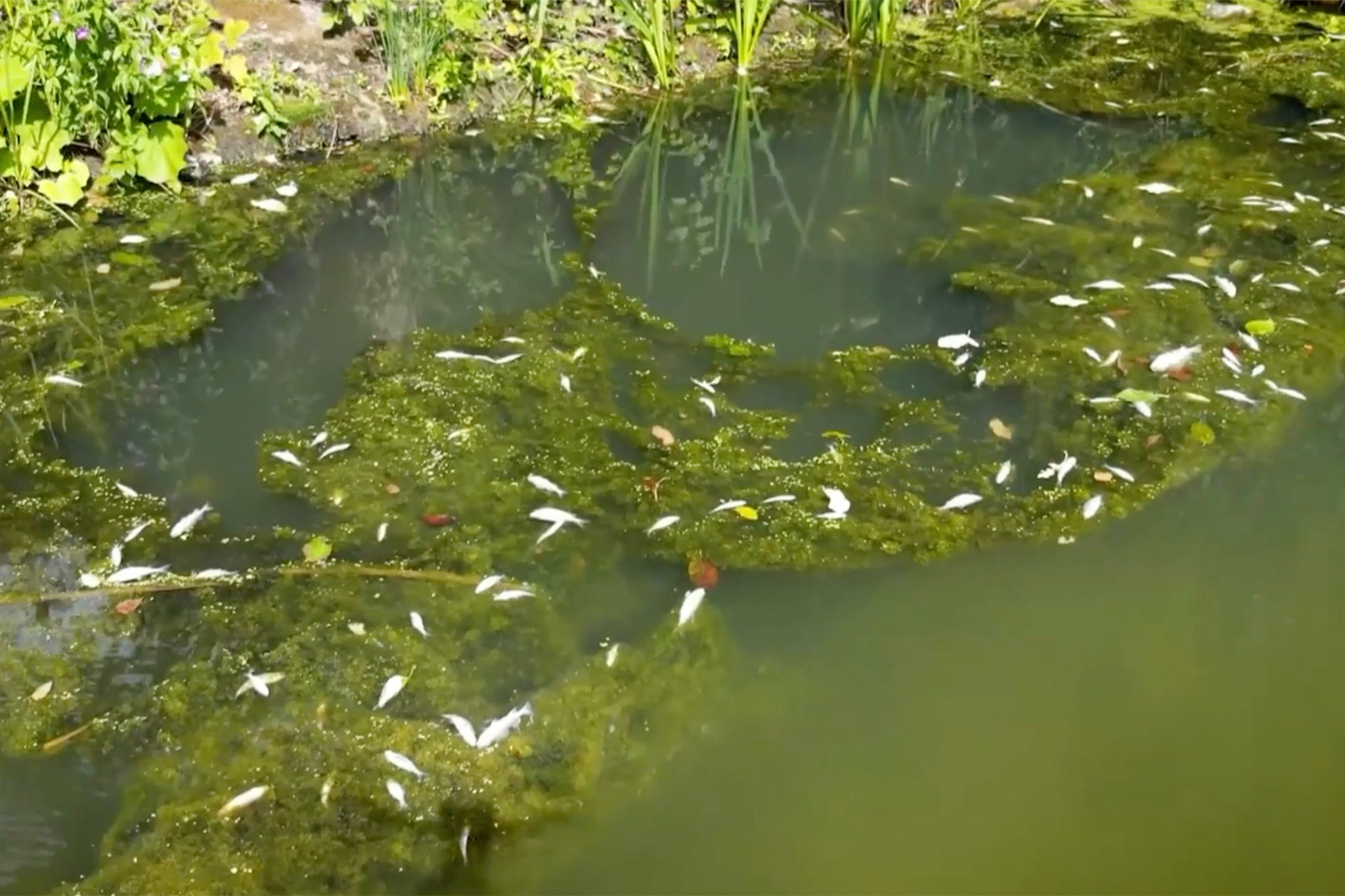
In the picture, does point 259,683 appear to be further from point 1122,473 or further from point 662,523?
point 1122,473

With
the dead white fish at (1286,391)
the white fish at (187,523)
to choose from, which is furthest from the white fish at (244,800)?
the dead white fish at (1286,391)

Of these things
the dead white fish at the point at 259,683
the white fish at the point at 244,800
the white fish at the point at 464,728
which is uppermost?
the dead white fish at the point at 259,683

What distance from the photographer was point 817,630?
7.07ft

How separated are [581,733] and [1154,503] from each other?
1415mm

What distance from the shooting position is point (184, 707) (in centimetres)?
195

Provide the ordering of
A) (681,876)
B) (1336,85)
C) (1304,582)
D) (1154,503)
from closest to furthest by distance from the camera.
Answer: (681,876), (1304,582), (1154,503), (1336,85)

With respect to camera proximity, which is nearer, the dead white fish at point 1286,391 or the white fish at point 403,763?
the white fish at point 403,763

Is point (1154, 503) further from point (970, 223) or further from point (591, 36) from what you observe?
point (591, 36)

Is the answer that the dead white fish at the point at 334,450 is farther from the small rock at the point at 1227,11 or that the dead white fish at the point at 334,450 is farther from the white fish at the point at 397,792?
the small rock at the point at 1227,11

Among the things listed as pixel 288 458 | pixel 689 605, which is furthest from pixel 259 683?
pixel 689 605

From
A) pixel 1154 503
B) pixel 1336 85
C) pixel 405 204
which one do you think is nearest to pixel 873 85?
pixel 1336 85

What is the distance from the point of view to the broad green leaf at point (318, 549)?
228 centimetres

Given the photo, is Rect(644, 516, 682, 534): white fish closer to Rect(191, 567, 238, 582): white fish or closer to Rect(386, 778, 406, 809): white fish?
Rect(386, 778, 406, 809): white fish

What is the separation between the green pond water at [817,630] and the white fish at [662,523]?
0.09 feet
